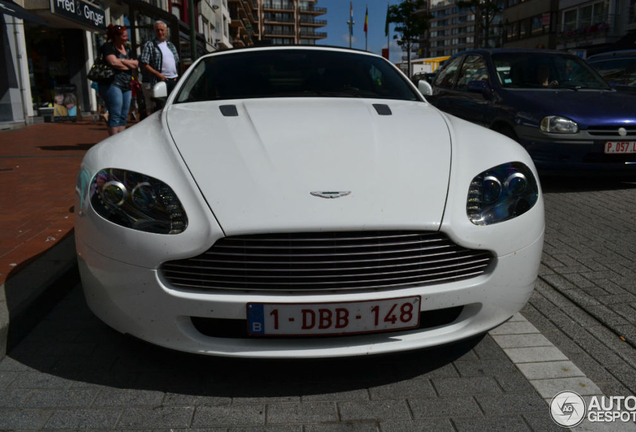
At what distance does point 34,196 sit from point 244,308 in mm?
4026

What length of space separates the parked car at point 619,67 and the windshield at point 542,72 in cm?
164

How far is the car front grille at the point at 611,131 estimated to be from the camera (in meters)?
5.91

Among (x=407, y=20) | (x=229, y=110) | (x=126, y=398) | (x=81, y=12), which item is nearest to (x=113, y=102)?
(x=229, y=110)

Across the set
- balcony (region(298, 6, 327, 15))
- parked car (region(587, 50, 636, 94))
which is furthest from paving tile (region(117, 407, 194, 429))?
balcony (region(298, 6, 327, 15))

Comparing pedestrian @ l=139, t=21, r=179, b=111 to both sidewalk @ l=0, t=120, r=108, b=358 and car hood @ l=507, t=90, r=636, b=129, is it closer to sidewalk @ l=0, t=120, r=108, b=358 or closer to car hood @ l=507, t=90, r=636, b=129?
sidewalk @ l=0, t=120, r=108, b=358

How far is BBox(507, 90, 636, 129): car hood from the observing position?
19.5 ft

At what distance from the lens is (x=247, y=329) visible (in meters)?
2.08

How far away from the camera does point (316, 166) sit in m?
2.36

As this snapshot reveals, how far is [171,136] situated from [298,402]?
130cm

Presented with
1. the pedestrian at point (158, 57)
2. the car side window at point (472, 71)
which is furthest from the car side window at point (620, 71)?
the pedestrian at point (158, 57)

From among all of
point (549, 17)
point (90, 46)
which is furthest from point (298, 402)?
point (549, 17)

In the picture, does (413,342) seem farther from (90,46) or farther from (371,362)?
(90,46)

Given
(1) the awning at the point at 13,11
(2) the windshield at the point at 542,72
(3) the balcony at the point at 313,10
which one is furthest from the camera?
(3) the balcony at the point at 313,10

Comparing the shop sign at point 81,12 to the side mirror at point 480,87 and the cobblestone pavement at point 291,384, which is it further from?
the cobblestone pavement at point 291,384
